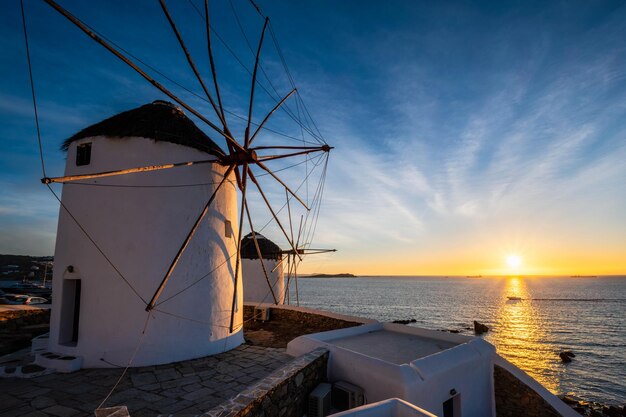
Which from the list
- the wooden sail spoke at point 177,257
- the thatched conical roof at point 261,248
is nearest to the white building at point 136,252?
the wooden sail spoke at point 177,257

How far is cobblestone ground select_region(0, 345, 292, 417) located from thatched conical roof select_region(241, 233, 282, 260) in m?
15.2

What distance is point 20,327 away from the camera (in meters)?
10.2

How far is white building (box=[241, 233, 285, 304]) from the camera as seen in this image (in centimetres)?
2243

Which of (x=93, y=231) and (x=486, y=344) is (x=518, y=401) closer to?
(x=486, y=344)

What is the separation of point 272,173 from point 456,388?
7.29 m

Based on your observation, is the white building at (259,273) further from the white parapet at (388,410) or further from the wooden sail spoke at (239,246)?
the white parapet at (388,410)

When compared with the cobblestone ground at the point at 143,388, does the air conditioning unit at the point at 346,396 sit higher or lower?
lower

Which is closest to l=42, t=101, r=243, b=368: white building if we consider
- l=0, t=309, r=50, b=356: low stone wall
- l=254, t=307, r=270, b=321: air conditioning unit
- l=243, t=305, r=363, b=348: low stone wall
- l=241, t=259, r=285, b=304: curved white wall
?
l=243, t=305, r=363, b=348: low stone wall

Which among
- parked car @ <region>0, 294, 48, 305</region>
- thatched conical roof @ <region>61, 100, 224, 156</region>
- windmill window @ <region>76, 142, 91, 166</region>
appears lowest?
parked car @ <region>0, 294, 48, 305</region>

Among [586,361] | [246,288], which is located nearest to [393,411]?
[246,288]

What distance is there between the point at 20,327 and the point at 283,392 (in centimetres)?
1027

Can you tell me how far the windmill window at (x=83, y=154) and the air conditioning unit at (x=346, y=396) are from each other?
8.14m

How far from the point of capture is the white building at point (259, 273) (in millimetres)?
22430

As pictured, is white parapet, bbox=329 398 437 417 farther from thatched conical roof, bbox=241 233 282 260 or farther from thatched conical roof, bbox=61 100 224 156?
thatched conical roof, bbox=241 233 282 260
